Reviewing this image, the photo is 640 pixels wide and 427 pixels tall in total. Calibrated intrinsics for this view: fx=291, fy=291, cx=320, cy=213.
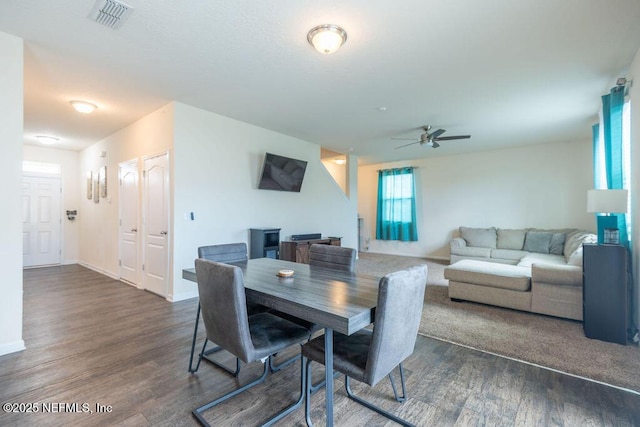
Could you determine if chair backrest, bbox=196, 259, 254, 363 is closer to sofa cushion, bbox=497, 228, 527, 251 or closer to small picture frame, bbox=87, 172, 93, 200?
small picture frame, bbox=87, 172, 93, 200

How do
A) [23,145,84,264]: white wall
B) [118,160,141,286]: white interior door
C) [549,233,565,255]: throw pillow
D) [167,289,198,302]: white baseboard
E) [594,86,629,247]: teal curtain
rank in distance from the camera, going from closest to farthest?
1. [594,86,629,247]: teal curtain
2. [167,289,198,302]: white baseboard
3. [118,160,141,286]: white interior door
4. [549,233,565,255]: throw pillow
5. [23,145,84,264]: white wall

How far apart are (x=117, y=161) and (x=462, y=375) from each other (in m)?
6.18

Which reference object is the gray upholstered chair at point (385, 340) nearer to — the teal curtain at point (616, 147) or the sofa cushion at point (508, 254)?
the teal curtain at point (616, 147)

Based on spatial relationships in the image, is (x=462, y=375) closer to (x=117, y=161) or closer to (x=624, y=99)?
(x=624, y=99)

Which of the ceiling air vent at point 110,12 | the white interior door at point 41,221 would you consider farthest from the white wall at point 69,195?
the ceiling air vent at point 110,12

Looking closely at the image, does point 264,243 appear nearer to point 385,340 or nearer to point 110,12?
point 110,12

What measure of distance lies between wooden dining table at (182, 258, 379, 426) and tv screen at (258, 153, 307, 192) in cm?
294

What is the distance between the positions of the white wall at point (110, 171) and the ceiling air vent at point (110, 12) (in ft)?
5.67

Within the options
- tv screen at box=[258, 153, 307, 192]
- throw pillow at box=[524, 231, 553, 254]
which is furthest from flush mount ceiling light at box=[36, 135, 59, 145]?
throw pillow at box=[524, 231, 553, 254]

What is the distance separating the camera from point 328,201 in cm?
667

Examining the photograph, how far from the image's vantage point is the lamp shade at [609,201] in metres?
2.79

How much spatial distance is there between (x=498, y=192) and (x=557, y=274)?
13.6 ft

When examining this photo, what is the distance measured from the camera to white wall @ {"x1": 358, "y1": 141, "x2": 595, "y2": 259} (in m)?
6.07

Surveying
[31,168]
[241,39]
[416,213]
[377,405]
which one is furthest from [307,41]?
[31,168]
